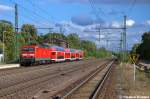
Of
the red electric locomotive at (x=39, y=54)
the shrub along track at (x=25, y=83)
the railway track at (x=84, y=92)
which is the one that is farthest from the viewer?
the red electric locomotive at (x=39, y=54)

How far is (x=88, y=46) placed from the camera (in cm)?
19362

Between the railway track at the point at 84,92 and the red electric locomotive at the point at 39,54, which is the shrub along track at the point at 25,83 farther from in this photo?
the red electric locomotive at the point at 39,54

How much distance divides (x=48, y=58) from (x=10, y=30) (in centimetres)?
5936

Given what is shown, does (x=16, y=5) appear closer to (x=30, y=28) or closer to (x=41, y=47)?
(x=41, y=47)

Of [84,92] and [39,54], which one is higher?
[39,54]

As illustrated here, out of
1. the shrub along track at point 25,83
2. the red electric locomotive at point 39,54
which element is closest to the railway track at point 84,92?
the shrub along track at point 25,83

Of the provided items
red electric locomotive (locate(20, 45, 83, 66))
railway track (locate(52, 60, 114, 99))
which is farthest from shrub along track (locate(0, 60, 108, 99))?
red electric locomotive (locate(20, 45, 83, 66))

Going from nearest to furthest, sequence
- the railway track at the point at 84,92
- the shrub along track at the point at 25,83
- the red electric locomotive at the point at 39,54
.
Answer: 1. the railway track at the point at 84,92
2. the shrub along track at the point at 25,83
3. the red electric locomotive at the point at 39,54

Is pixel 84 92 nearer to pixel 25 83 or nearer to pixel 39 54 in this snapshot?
pixel 25 83

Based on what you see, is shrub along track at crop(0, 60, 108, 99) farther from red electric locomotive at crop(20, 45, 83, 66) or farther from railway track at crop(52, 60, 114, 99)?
red electric locomotive at crop(20, 45, 83, 66)

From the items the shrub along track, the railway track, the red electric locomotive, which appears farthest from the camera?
the red electric locomotive

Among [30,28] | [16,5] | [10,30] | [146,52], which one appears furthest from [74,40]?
[16,5]

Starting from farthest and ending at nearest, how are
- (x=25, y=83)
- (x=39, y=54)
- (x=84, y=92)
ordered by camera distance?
(x=39, y=54) < (x=25, y=83) < (x=84, y=92)

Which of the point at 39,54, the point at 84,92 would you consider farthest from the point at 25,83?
the point at 39,54
